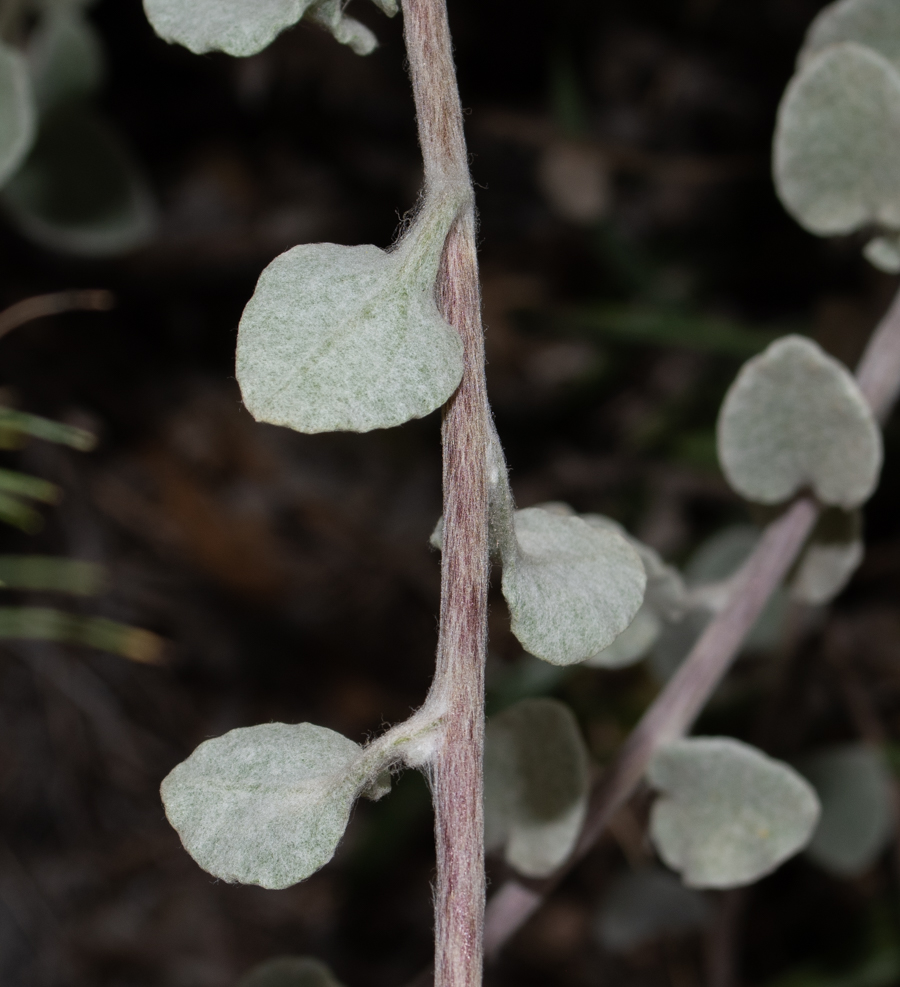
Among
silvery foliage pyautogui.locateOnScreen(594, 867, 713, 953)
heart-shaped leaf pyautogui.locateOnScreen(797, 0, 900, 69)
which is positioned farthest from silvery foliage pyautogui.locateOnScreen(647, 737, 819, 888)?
silvery foliage pyautogui.locateOnScreen(594, 867, 713, 953)

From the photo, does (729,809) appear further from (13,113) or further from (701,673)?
(13,113)

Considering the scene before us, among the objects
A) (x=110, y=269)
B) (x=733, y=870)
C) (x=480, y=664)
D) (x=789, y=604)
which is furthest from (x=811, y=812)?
(x=110, y=269)

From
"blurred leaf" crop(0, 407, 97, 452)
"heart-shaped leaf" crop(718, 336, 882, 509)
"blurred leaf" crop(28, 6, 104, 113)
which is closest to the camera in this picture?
"heart-shaped leaf" crop(718, 336, 882, 509)

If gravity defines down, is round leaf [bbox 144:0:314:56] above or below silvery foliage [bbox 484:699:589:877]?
above

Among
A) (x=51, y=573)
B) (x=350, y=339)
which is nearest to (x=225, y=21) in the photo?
(x=350, y=339)

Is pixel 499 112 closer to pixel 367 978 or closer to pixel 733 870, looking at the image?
pixel 367 978

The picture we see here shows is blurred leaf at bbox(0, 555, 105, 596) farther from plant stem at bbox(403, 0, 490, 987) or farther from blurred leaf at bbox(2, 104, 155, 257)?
plant stem at bbox(403, 0, 490, 987)
